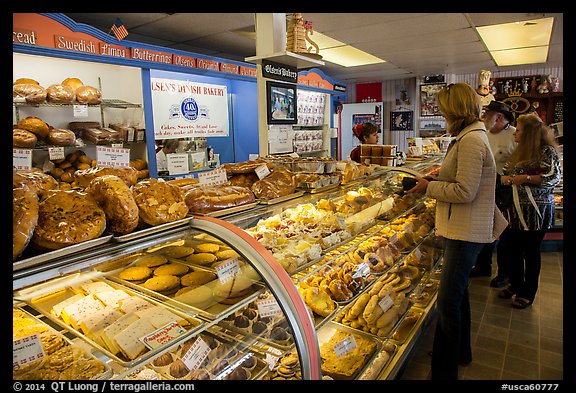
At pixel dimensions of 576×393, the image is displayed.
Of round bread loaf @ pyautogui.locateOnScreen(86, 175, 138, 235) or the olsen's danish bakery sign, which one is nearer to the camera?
round bread loaf @ pyautogui.locateOnScreen(86, 175, 138, 235)

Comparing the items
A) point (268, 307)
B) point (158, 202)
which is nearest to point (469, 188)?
point (268, 307)

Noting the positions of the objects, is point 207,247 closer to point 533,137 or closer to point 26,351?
point 26,351

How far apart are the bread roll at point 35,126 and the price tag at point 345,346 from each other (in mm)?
3638

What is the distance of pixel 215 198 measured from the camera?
1.85 m

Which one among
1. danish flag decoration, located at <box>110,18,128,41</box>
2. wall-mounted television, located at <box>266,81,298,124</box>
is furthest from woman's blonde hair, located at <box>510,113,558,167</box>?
danish flag decoration, located at <box>110,18,128,41</box>

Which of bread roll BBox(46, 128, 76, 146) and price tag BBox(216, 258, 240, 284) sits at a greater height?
bread roll BBox(46, 128, 76, 146)

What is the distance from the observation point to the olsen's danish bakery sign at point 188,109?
544cm

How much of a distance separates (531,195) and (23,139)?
5.22 m

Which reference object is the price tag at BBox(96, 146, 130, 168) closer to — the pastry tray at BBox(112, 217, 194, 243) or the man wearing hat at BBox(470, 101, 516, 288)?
the pastry tray at BBox(112, 217, 194, 243)

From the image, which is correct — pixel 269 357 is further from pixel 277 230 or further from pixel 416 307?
pixel 416 307

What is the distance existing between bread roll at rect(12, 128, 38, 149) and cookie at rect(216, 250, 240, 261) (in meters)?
3.03

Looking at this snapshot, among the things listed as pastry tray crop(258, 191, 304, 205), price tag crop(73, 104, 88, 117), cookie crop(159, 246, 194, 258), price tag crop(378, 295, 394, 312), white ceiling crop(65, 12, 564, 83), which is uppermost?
white ceiling crop(65, 12, 564, 83)

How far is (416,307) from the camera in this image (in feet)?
11.0

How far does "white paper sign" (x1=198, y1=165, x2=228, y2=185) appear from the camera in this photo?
206 centimetres
